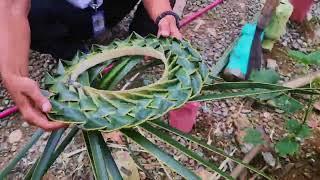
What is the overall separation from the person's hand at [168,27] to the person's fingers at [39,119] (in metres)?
0.35

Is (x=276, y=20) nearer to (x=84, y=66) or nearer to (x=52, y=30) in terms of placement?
(x=52, y=30)

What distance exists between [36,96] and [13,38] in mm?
223

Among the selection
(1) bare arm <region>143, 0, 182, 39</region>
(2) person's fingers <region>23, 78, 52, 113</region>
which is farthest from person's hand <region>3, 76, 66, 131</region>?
(1) bare arm <region>143, 0, 182, 39</region>

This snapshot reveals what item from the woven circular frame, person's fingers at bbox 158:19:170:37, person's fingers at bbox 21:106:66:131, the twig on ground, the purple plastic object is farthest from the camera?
the twig on ground

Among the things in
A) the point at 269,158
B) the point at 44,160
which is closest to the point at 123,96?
the point at 44,160

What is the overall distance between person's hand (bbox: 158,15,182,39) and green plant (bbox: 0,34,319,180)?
114 mm

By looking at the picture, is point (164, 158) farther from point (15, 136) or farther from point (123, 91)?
point (15, 136)

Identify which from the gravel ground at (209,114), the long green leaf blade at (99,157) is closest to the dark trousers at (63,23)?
the gravel ground at (209,114)

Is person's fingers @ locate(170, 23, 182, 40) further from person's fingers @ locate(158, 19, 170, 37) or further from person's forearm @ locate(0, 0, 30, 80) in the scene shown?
person's forearm @ locate(0, 0, 30, 80)

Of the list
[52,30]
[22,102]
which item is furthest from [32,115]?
[52,30]

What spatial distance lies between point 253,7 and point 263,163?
811mm

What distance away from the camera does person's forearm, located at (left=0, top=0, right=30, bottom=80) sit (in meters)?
1.00

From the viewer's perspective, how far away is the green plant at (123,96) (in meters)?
0.81

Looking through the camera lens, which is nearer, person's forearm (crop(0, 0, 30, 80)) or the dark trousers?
person's forearm (crop(0, 0, 30, 80))
